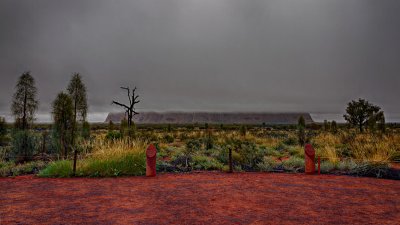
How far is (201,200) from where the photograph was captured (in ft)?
22.1

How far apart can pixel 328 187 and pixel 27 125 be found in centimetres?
1951

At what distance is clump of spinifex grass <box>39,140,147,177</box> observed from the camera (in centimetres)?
1027

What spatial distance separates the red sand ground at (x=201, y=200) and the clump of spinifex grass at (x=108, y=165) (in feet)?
2.45

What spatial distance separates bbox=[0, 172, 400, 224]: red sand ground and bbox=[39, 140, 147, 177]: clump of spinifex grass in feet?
2.45

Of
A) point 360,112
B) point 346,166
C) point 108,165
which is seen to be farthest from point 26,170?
point 360,112

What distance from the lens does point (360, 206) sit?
616 centimetres

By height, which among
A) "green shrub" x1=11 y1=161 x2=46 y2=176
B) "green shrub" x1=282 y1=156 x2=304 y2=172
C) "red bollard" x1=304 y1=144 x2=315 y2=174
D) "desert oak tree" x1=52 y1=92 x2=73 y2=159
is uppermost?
"desert oak tree" x1=52 y1=92 x2=73 y2=159

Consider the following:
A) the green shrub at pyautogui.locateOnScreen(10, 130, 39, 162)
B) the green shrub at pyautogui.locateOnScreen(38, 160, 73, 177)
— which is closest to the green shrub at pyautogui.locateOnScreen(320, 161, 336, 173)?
the green shrub at pyautogui.locateOnScreen(38, 160, 73, 177)

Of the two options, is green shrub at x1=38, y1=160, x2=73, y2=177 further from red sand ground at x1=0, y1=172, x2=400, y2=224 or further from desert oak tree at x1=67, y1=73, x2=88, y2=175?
desert oak tree at x1=67, y1=73, x2=88, y2=175

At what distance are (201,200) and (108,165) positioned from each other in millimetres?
4983

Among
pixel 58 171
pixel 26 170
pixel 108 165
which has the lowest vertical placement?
pixel 26 170

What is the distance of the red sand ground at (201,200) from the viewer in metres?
5.35

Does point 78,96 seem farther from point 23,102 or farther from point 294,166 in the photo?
point 294,166

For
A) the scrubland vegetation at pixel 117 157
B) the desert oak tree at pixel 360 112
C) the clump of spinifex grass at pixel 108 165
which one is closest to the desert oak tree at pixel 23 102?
the scrubland vegetation at pixel 117 157
